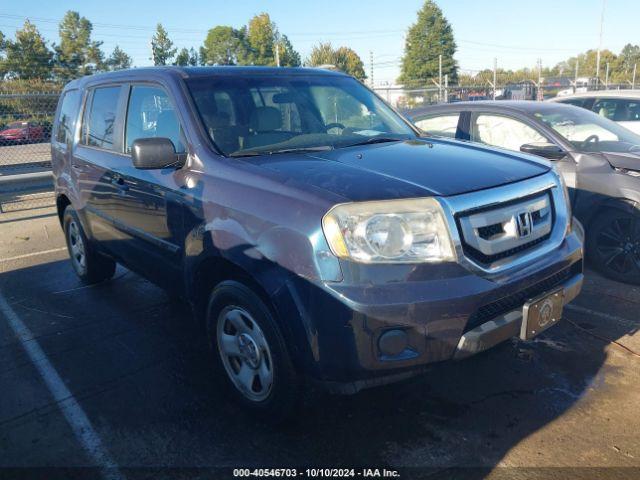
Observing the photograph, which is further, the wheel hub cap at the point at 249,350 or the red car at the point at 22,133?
the red car at the point at 22,133

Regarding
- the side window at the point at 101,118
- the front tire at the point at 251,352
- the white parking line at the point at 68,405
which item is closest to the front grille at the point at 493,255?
the front tire at the point at 251,352

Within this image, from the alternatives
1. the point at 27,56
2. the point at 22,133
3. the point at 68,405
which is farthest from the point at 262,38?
the point at 68,405

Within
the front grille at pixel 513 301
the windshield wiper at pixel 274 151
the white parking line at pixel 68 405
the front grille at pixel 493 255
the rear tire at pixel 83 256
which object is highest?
the windshield wiper at pixel 274 151

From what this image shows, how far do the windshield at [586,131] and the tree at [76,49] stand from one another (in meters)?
56.3

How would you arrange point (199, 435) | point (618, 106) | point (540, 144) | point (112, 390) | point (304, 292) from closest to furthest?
point (304, 292)
point (199, 435)
point (112, 390)
point (540, 144)
point (618, 106)

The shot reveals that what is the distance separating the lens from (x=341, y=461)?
269 cm

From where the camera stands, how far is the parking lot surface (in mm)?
2715

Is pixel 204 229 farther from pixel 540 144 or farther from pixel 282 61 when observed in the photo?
pixel 282 61

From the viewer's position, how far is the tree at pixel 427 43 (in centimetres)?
6731

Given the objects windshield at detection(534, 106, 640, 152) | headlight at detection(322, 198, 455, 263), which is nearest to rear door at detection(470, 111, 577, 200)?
windshield at detection(534, 106, 640, 152)

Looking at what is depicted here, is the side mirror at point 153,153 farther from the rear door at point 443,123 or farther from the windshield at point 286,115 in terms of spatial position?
the rear door at point 443,123

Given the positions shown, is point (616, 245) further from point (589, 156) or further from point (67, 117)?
point (67, 117)

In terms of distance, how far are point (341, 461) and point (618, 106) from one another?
686 centimetres

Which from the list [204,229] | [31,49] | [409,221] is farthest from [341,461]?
[31,49]
